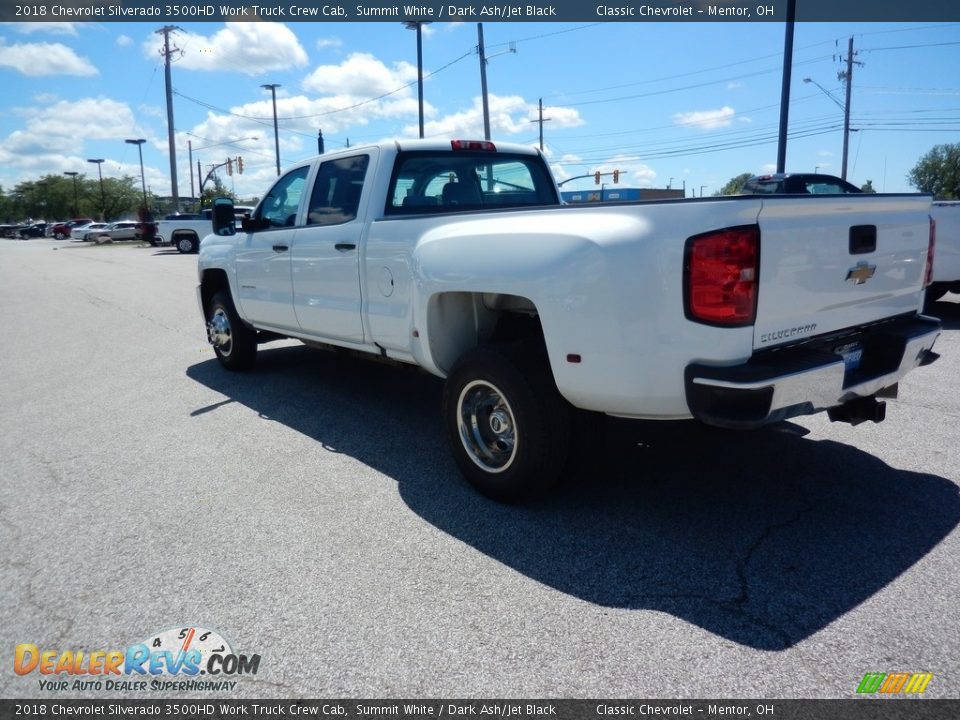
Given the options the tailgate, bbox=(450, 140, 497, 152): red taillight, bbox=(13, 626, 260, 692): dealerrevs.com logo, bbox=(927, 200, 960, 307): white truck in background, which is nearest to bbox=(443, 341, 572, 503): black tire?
the tailgate

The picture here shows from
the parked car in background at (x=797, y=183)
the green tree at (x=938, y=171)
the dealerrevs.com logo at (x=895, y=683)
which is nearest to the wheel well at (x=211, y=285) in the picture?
the dealerrevs.com logo at (x=895, y=683)

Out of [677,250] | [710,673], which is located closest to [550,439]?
[677,250]

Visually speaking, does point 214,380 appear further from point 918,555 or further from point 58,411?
point 918,555

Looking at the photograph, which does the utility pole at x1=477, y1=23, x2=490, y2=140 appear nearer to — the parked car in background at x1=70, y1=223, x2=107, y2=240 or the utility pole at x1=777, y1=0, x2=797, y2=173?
the utility pole at x1=777, y1=0, x2=797, y2=173

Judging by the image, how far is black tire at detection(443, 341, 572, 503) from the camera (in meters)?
3.55

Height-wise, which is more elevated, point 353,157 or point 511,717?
point 353,157

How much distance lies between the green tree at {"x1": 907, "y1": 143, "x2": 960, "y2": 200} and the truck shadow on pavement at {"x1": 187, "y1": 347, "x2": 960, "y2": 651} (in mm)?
67542

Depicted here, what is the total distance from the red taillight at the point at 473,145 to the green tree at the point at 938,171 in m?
67.0

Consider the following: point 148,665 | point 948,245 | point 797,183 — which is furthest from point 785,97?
point 148,665

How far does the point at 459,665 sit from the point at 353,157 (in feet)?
12.3

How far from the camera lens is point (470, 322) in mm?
4285

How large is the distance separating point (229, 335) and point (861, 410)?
5.50 meters

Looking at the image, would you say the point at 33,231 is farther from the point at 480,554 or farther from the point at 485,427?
the point at 480,554

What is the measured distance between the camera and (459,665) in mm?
2525
